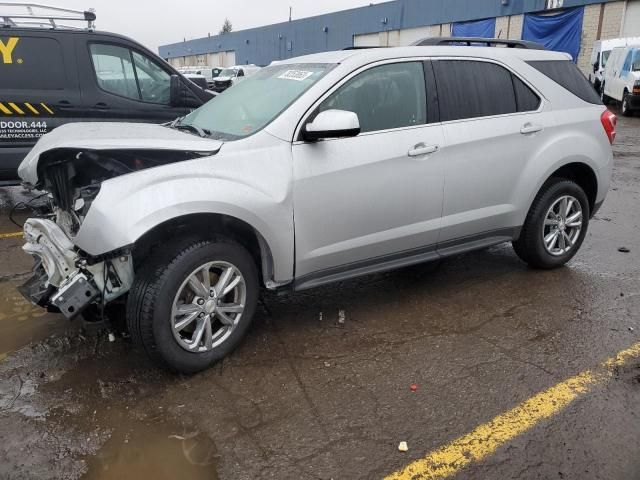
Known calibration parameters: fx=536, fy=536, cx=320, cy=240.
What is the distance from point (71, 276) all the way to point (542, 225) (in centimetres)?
351

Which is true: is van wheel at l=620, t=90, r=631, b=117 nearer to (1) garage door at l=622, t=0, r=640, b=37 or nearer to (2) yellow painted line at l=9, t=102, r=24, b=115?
(1) garage door at l=622, t=0, r=640, b=37

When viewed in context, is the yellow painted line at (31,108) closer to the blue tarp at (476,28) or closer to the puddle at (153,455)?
the puddle at (153,455)

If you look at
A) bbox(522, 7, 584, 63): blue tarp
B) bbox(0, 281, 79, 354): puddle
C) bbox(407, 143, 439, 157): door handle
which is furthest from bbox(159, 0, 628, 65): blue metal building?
bbox(0, 281, 79, 354): puddle

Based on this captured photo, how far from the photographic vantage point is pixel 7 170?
19.5 ft

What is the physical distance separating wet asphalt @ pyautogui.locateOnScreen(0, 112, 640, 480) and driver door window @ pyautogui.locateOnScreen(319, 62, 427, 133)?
138 cm

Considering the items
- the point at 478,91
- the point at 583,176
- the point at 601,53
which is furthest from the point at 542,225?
the point at 601,53

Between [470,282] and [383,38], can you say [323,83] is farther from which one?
[383,38]

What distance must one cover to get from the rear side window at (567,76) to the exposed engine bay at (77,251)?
2970 mm

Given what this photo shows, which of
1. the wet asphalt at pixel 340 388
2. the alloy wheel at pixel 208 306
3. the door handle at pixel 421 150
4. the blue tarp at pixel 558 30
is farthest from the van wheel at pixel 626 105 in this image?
the alloy wheel at pixel 208 306

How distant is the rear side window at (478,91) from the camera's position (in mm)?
3816

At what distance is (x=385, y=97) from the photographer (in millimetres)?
3582

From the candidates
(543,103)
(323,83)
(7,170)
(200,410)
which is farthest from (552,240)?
(7,170)

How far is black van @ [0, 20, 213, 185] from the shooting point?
590 centimetres

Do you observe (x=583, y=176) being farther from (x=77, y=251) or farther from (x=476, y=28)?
(x=476, y=28)
